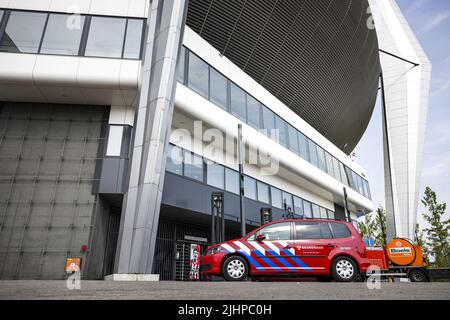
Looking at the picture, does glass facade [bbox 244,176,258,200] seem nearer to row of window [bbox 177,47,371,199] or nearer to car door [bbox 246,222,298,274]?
row of window [bbox 177,47,371,199]

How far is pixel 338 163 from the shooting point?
1241 inches

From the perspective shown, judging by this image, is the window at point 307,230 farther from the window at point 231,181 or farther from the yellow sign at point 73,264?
the window at point 231,181

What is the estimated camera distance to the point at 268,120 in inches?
855

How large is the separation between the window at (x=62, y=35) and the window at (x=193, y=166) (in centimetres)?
739

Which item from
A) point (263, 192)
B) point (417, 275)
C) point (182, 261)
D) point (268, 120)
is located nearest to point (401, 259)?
point (417, 275)

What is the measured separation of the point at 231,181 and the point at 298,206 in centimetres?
906

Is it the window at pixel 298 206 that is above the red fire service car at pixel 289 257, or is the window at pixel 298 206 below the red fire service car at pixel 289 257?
above

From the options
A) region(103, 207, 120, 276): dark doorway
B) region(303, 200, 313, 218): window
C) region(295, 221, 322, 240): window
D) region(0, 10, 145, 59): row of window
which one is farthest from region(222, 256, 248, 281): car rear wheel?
region(303, 200, 313, 218): window

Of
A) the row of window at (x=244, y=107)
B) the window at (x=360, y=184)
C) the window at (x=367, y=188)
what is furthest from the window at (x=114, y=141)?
the window at (x=367, y=188)

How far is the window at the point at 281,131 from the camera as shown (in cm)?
2241

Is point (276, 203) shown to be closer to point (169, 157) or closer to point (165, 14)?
point (169, 157)

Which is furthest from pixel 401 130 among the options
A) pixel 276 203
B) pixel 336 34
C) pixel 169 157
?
pixel 169 157

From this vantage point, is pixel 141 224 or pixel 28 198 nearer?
pixel 141 224

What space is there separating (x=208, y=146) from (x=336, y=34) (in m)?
15.3
